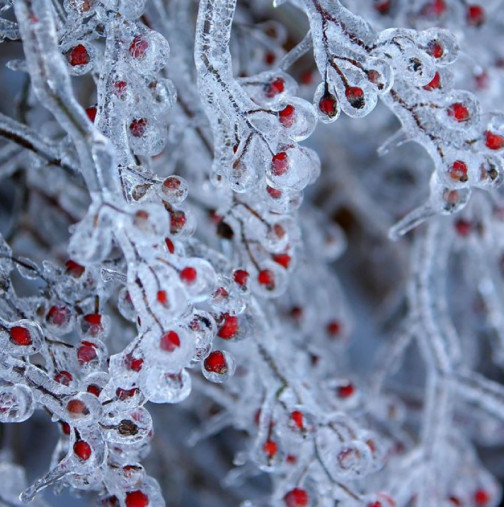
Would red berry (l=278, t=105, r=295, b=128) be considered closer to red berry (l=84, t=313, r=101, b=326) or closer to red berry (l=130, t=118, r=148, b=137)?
red berry (l=130, t=118, r=148, b=137)

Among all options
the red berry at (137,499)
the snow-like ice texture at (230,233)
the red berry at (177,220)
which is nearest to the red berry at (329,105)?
the snow-like ice texture at (230,233)

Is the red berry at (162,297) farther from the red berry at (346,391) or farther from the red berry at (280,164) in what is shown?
the red berry at (346,391)

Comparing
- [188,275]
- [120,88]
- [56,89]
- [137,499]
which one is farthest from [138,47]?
[137,499]

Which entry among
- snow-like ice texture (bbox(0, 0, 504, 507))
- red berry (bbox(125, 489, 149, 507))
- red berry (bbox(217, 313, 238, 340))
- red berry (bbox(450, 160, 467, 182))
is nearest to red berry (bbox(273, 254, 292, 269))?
snow-like ice texture (bbox(0, 0, 504, 507))

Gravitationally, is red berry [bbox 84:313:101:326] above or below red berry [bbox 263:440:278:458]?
above

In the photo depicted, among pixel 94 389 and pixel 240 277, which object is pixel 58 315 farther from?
pixel 240 277

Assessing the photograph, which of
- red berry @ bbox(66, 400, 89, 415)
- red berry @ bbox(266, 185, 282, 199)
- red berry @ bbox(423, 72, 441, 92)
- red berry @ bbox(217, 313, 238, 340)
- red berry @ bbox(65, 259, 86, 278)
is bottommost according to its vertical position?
red berry @ bbox(66, 400, 89, 415)

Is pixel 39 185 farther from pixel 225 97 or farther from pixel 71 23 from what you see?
pixel 225 97
